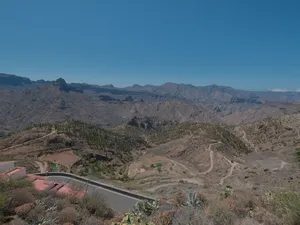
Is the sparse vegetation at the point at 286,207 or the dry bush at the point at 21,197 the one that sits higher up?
the sparse vegetation at the point at 286,207

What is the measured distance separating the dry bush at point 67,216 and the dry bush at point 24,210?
126cm

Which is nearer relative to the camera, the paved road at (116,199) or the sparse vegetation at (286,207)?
the sparse vegetation at (286,207)

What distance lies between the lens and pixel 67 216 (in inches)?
425

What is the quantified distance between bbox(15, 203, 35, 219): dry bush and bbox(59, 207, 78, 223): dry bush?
4.13ft

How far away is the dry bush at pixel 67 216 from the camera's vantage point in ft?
35.0

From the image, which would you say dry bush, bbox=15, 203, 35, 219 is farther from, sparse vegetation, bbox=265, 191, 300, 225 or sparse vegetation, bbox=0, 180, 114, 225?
sparse vegetation, bbox=265, 191, 300, 225

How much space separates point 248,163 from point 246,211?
4843cm

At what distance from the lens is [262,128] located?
348 feet

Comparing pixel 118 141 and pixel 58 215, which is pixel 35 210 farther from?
pixel 118 141

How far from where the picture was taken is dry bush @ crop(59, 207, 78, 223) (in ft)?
35.0

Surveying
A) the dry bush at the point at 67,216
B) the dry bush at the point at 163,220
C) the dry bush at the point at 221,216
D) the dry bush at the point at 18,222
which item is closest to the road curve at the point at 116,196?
the dry bush at the point at 67,216

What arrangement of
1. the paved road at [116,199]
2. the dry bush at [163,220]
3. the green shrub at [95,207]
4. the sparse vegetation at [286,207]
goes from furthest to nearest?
1. the paved road at [116,199]
2. the green shrub at [95,207]
3. the sparse vegetation at [286,207]
4. the dry bush at [163,220]

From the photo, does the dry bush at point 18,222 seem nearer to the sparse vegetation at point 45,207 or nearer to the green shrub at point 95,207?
the sparse vegetation at point 45,207

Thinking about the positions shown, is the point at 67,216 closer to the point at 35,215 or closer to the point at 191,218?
the point at 35,215
